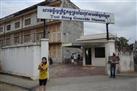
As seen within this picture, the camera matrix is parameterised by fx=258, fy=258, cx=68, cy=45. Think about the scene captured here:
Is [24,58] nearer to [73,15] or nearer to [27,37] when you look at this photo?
[73,15]

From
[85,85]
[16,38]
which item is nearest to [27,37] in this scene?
[16,38]

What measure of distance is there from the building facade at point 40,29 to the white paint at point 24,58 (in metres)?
10.2

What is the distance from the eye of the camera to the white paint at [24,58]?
16.1 meters

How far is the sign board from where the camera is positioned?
16797 mm

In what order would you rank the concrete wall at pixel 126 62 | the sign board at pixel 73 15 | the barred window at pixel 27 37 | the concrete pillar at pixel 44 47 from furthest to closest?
1. the barred window at pixel 27 37
2. the concrete wall at pixel 126 62
3. the sign board at pixel 73 15
4. the concrete pillar at pixel 44 47

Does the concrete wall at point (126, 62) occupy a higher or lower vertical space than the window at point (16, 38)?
lower

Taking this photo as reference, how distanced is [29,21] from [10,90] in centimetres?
3052

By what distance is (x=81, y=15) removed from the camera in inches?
728

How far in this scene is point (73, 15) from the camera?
18109mm

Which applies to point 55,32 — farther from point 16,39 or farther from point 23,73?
point 23,73

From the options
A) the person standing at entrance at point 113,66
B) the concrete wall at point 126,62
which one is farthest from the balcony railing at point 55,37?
the person standing at entrance at point 113,66

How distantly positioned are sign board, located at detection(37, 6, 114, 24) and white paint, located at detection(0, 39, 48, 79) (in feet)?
6.63

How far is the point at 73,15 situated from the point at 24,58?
14.8ft

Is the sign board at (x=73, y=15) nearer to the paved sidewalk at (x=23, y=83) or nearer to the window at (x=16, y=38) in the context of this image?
the paved sidewalk at (x=23, y=83)
